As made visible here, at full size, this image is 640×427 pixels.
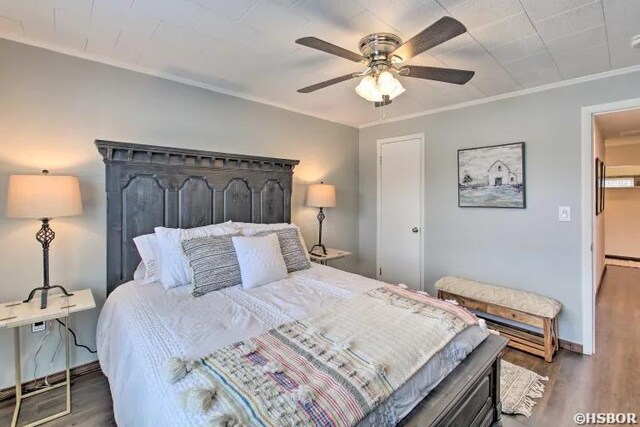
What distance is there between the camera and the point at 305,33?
6.50 feet

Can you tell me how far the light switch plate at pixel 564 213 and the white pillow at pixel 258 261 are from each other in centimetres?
253

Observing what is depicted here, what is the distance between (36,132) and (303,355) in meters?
2.39

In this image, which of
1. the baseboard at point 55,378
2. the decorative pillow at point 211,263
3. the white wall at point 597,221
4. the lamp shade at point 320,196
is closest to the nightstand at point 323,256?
the lamp shade at point 320,196

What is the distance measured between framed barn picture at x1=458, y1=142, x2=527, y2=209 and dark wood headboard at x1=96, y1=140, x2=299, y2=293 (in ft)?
6.48

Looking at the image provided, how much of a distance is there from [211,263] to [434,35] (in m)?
1.92

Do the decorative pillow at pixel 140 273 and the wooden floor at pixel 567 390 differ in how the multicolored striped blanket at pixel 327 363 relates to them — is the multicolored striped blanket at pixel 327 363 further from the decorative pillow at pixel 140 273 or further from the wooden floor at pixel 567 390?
the decorative pillow at pixel 140 273

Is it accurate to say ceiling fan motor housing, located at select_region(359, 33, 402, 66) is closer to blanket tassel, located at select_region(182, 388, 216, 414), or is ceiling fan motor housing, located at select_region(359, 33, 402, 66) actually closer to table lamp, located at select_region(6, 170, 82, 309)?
blanket tassel, located at select_region(182, 388, 216, 414)

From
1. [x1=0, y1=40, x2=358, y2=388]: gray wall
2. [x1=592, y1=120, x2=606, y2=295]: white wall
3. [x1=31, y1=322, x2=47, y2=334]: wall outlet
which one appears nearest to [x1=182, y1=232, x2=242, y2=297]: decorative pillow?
[x1=0, y1=40, x2=358, y2=388]: gray wall

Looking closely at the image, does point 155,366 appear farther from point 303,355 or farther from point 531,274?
point 531,274

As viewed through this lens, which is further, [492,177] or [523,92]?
[492,177]

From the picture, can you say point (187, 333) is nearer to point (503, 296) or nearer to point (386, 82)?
point (386, 82)

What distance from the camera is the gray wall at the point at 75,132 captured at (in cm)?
211

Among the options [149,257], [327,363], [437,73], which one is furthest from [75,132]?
[437,73]

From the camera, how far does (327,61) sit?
2.37 m
